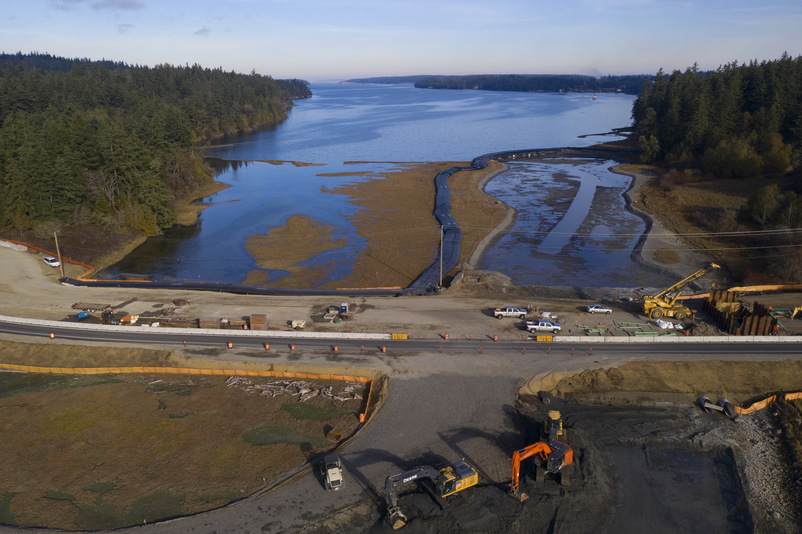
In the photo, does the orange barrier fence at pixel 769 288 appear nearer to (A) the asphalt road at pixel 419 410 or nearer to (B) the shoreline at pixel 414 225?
(B) the shoreline at pixel 414 225

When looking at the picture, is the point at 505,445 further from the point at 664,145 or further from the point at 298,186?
the point at 664,145

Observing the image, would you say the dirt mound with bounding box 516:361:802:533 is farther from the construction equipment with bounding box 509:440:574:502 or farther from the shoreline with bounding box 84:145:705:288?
the shoreline with bounding box 84:145:705:288

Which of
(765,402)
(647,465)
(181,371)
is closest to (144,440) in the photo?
(181,371)

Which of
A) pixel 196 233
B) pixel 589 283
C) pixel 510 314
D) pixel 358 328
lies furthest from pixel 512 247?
pixel 196 233

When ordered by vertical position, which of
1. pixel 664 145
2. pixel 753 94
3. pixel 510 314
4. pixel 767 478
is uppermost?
pixel 753 94

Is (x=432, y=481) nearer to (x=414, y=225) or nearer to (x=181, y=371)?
(x=181, y=371)

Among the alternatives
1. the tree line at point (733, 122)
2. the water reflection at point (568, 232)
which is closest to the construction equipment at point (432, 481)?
the water reflection at point (568, 232)
